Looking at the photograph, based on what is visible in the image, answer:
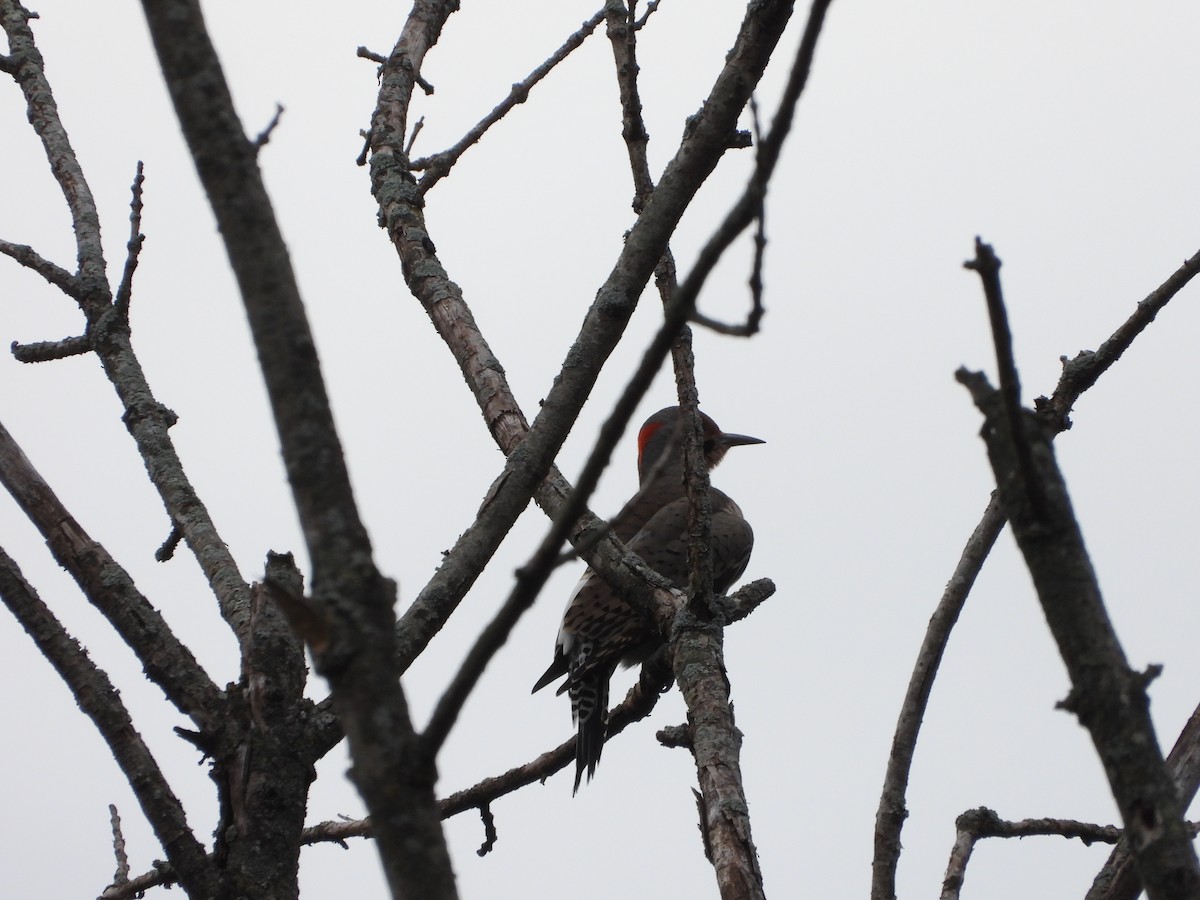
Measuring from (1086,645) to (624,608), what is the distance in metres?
4.63

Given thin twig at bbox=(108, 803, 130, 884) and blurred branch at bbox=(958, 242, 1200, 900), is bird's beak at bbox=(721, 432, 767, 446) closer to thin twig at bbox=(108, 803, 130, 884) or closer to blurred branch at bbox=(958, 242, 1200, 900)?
thin twig at bbox=(108, 803, 130, 884)

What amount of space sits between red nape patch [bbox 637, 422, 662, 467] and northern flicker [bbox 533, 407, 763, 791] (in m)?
1.07

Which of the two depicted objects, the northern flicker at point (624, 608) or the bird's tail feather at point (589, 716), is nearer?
the bird's tail feather at point (589, 716)

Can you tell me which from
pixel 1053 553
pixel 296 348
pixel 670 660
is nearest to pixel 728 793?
pixel 670 660

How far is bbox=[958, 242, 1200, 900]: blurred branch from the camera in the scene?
1.12 m

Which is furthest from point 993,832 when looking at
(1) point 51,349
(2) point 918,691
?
(1) point 51,349

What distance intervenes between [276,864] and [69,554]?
77cm

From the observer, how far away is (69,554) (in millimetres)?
2457

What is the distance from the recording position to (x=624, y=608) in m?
5.77

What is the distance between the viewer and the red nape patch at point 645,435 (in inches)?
337

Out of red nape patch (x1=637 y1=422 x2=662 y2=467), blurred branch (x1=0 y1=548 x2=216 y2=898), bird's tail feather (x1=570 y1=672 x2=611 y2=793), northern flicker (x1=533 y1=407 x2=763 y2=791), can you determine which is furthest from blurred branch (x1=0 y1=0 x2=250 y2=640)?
red nape patch (x1=637 y1=422 x2=662 y2=467)

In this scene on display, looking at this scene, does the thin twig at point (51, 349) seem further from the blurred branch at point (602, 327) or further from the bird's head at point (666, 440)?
the bird's head at point (666, 440)

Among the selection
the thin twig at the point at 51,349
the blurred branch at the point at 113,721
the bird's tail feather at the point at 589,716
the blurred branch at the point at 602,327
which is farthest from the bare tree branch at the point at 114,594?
the bird's tail feather at the point at 589,716

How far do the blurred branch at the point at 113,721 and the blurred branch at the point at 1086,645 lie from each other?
144 centimetres
